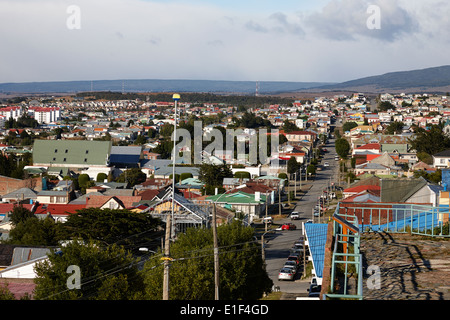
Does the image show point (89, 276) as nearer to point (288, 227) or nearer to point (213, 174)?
point (288, 227)

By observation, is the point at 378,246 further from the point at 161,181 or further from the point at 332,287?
the point at 161,181

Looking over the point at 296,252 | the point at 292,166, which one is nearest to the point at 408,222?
the point at 296,252

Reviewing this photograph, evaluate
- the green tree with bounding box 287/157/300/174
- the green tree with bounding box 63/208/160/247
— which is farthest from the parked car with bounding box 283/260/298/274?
the green tree with bounding box 287/157/300/174

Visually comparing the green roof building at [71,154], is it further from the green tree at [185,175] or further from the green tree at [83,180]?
the green tree at [185,175]

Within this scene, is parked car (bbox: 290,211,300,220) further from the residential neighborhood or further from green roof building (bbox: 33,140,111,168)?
green roof building (bbox: 33,140,111,168)
